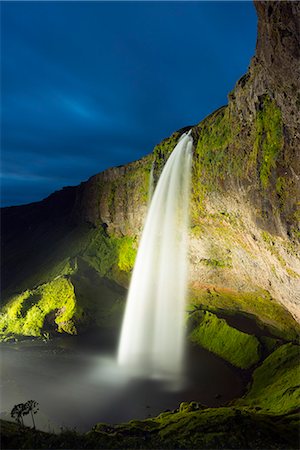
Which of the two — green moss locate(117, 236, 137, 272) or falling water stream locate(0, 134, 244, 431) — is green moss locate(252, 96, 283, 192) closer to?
falling water stream locate(0, 134, 244, 431)

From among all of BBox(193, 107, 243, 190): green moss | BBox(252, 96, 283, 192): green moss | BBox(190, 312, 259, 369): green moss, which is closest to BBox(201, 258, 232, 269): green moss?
BBox(190, 312, 259, 369): green moss

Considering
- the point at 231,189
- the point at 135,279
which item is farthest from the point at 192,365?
the point at 231,189

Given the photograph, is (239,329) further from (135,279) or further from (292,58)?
(292,58)

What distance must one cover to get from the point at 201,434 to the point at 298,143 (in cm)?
1548

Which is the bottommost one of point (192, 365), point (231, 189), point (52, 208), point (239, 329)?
point (192, 365)

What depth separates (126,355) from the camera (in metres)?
30.7

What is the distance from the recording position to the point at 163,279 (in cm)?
3488

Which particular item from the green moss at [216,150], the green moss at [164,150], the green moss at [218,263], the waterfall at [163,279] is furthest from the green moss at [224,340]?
the green moss at [164,150]

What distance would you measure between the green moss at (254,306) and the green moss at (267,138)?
13.0 m

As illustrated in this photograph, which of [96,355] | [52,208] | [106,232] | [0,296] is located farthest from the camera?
[52,208]

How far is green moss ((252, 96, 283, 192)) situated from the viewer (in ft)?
64.2

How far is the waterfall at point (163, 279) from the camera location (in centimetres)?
3038

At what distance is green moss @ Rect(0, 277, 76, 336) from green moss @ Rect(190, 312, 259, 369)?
14.7 m

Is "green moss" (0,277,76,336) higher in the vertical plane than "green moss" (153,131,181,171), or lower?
lower
